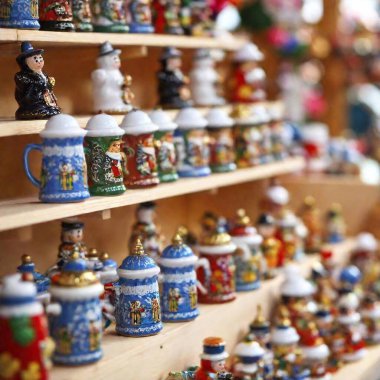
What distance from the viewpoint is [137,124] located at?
108 inches

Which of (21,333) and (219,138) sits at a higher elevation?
(219,138)

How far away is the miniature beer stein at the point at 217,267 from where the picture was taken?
297cm

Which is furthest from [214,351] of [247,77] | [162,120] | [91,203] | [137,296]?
[247,77]

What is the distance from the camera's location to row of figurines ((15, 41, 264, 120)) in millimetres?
2502

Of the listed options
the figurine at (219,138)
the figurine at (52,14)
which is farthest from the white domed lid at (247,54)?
the figurine at (52,14)

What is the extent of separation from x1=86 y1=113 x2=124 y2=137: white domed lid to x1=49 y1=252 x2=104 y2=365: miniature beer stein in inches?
16.8

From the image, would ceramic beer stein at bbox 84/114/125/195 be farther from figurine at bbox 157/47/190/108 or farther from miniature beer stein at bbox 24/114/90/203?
figurine at bbox 157/47/190/108

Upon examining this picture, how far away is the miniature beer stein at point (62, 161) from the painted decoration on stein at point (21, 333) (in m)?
0.45

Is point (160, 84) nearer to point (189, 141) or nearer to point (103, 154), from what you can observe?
point (189, 141)

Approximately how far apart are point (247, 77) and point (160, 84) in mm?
518

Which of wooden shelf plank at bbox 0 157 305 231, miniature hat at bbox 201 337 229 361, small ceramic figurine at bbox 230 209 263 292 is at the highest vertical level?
wooden shelf plank at bbox 0 157 305 231

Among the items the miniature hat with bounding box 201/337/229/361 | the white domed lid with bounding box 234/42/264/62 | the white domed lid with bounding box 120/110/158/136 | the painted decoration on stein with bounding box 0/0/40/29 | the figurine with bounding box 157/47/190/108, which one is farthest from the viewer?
the white domed lid with bounding box 234/42/264/62

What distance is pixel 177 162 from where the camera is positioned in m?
3.09

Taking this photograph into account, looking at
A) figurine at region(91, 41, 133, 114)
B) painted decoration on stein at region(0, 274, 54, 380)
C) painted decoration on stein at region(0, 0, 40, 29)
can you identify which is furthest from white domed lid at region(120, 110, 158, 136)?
painted decoration on stein at region(0, 274, 54, 380)
